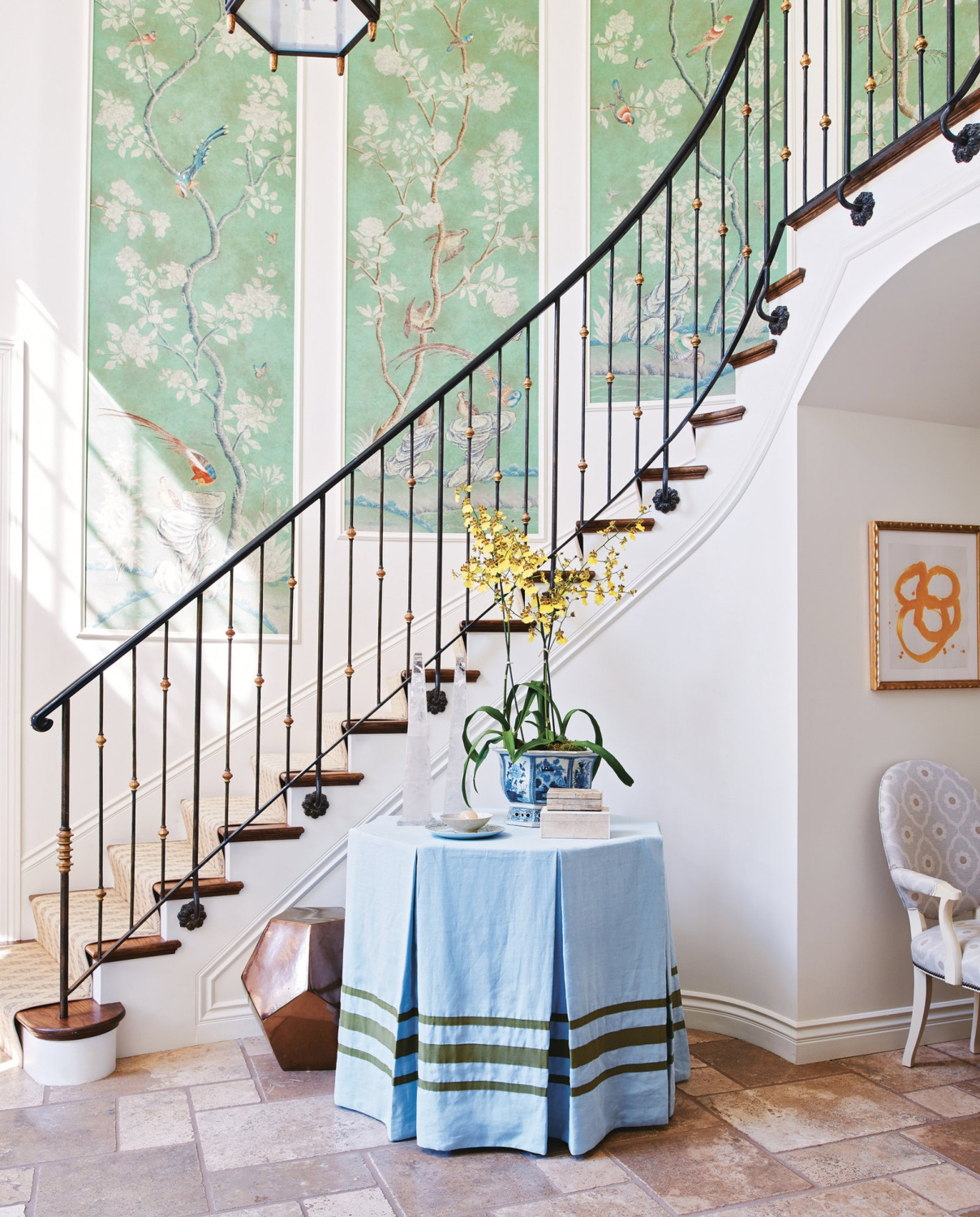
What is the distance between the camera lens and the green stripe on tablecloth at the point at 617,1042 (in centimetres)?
252

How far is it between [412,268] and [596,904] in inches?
135

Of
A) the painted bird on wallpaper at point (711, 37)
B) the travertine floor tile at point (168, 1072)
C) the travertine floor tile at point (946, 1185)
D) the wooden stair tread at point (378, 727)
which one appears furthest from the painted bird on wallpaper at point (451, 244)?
the travertine floor tile at point (946, 1185)

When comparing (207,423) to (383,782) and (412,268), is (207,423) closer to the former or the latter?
(412,268)

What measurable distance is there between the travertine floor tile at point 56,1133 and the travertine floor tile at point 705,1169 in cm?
135

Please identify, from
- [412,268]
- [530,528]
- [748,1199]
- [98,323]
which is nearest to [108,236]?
[98,323]

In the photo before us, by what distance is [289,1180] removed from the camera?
2.41 meters

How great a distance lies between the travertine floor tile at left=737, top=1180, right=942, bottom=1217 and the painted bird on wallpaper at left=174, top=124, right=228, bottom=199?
4553 mm

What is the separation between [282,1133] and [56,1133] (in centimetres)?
60

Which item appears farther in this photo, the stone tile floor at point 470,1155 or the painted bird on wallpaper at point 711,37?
the painted bird on wallpaper at point 711,37

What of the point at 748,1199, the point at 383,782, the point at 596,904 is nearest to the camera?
the point at 748,1199

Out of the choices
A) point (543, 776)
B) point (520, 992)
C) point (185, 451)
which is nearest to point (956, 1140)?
point (520, 992)

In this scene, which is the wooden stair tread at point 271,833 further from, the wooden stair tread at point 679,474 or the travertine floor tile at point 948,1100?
the travertine floor tile at point 948,1100

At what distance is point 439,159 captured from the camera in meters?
4.99

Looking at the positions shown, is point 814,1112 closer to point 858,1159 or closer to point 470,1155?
point 858,1159
